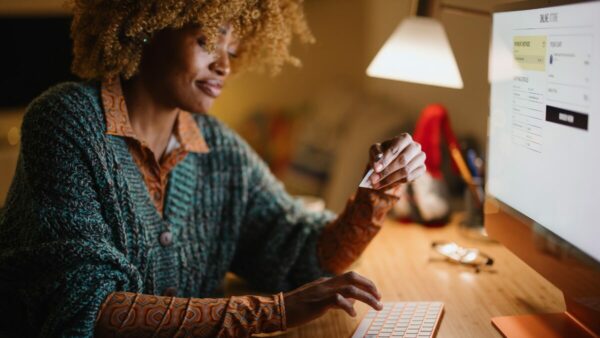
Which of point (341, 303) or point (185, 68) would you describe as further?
point (185, 68)

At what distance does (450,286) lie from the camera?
1.24m

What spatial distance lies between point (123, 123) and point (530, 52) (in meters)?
0.73

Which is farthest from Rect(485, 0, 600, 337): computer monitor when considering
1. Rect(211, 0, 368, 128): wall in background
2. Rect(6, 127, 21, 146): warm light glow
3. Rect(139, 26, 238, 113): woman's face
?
Rect(6, 127, 21, 146): warm light glow

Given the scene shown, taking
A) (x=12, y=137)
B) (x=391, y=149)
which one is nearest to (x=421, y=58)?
(x=391, y=149)

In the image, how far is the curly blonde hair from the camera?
1181 millimetres

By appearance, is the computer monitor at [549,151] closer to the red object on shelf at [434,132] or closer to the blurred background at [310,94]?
the red object on shelf at [434,132]

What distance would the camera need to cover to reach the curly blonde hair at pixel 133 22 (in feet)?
3.87

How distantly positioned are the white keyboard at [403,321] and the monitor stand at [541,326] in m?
0.11

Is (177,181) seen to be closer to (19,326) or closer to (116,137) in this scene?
(116,137)

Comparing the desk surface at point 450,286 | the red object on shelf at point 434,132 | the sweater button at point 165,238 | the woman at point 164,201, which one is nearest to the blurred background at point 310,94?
the red object on shelf at point 434,132

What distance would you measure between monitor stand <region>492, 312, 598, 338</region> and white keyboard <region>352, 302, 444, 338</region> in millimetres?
108

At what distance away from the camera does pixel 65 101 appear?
1106 mm

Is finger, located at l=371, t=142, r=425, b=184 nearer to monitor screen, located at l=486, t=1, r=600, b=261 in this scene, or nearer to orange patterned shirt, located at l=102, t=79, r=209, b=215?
monitor screen, located at l=486, t=1, r=600, b=261

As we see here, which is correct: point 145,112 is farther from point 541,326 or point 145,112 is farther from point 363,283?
point 541,326
